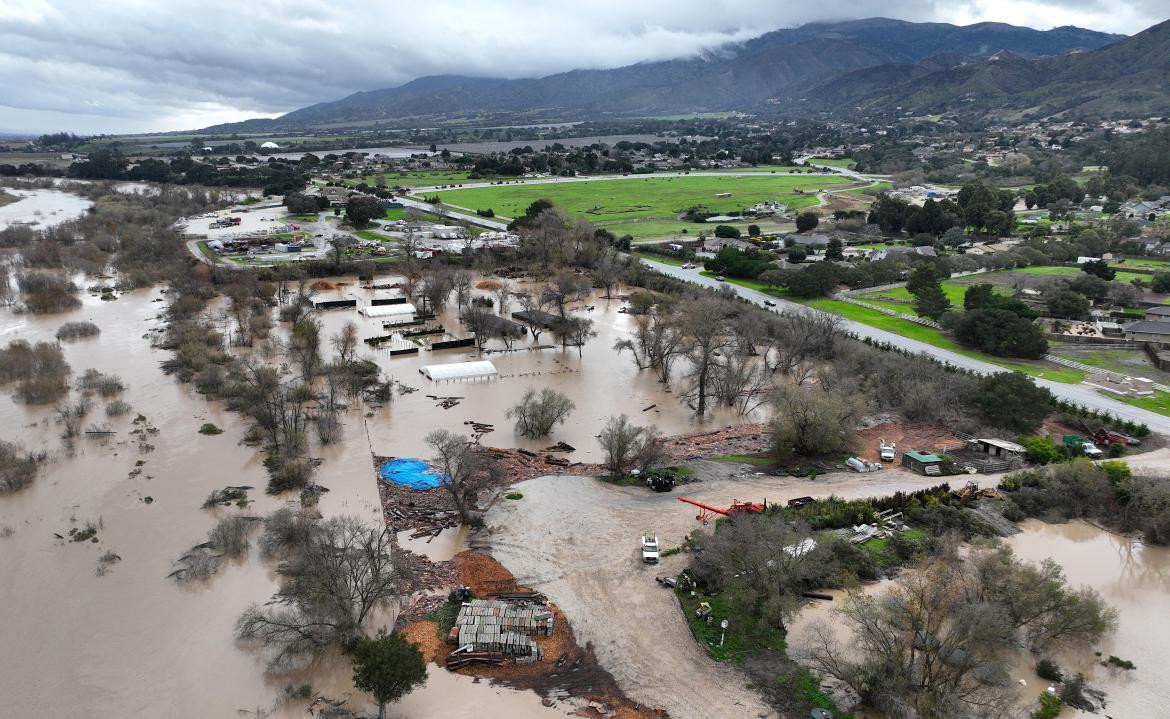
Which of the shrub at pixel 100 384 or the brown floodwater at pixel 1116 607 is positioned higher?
the shrub at pixel 100 384

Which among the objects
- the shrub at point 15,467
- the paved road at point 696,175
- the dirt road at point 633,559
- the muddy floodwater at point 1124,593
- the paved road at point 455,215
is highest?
the paved road at point 696,175

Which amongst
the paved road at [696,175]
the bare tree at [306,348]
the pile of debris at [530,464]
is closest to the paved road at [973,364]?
the pile of debris at [530,464]

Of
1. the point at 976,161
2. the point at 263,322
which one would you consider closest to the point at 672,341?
the point at 263,322

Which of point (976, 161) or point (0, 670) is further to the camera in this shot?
point (976, 161)

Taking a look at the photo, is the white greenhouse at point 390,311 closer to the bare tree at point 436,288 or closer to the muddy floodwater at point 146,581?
the bare tree at point 436,288

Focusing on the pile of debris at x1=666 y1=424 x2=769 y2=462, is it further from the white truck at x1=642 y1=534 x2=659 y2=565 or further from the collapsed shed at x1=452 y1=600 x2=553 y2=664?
the collapsed shed at x1=452 y1=600 x2=553 y2=664

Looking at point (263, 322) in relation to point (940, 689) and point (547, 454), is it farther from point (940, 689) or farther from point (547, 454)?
point (940, 689)
